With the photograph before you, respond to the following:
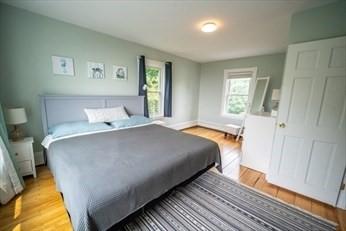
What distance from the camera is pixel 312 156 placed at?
197cm

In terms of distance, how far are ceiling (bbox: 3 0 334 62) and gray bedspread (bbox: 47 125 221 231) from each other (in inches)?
72.6

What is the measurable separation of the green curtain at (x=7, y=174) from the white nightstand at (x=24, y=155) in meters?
0.21

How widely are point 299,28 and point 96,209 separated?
10.2ft

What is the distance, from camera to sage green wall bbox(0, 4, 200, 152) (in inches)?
83.9

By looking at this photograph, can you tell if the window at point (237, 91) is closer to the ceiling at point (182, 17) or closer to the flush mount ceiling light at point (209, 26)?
the ceiling at point (182, 17)

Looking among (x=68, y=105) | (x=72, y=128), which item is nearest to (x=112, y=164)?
(x=72, y=128)

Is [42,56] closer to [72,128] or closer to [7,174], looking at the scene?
[72,128]

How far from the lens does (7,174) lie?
1768 millimetres

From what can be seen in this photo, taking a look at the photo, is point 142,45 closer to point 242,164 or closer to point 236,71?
point 236,71

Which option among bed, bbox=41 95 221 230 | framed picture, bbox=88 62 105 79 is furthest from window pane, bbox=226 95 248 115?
framed picture, bbox=88 62 105 79

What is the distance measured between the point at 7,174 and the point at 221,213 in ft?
8.50

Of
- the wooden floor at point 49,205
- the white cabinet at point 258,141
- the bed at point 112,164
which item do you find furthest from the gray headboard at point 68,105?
the white cabinet at point 258,141

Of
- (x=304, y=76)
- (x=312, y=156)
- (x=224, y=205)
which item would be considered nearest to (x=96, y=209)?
(x=224, y=205)

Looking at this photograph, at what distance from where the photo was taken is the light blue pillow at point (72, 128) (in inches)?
86.5
